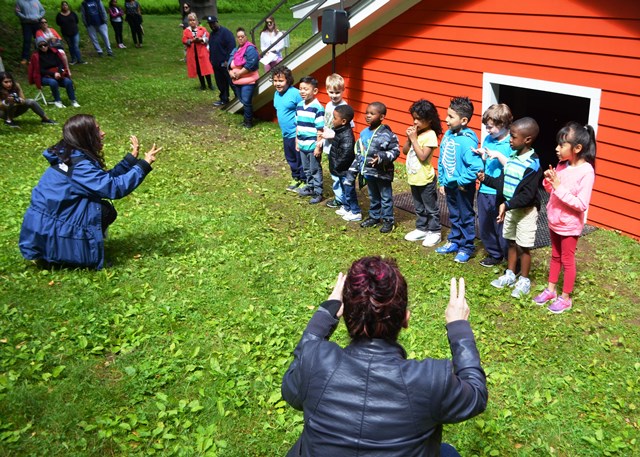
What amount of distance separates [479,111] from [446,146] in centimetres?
258

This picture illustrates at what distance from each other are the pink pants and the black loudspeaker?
18.8 ft

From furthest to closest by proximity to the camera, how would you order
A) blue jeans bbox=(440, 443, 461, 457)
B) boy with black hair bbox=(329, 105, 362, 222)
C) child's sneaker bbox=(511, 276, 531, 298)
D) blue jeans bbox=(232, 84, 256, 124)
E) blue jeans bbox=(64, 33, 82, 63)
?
blue jeans bbox=(64, 33, 82, 63)
blue jeans bbox=(232, 84, 256, 124)
boy with black hair bbox=(329, 105, 362, 222)
child's sneaker bbox=(511, 276, 531, 298)
blue jeans bbox=(440, 443, 461, 457)

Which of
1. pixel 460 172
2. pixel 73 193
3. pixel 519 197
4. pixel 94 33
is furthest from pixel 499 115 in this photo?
pixel 94 33

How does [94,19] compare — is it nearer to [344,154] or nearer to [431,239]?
[344,154]

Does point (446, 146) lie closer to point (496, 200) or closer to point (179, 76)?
point (496, 200)

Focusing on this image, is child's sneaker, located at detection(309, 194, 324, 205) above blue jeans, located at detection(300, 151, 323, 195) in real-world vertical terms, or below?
below

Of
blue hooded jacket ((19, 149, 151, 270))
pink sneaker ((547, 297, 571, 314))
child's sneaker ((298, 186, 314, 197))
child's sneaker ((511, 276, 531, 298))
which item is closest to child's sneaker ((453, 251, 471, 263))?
child's sneaker ((511, 276, 531, 298))

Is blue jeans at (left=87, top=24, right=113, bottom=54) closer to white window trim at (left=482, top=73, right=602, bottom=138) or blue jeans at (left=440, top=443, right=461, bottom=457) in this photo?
white window trim at (left=482, top=73, right=602, bottom=138)

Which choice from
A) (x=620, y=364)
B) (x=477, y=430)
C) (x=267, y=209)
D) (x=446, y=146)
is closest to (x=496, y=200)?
(x=446, y=146)

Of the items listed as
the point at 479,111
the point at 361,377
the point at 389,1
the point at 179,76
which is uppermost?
the point at 389,1

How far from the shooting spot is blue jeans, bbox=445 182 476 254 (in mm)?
6539

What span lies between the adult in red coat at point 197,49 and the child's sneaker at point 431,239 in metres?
10.9

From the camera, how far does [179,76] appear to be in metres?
18.8

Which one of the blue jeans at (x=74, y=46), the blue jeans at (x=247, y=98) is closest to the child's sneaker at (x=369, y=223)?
the blue jeans at (x=247, y=98)
